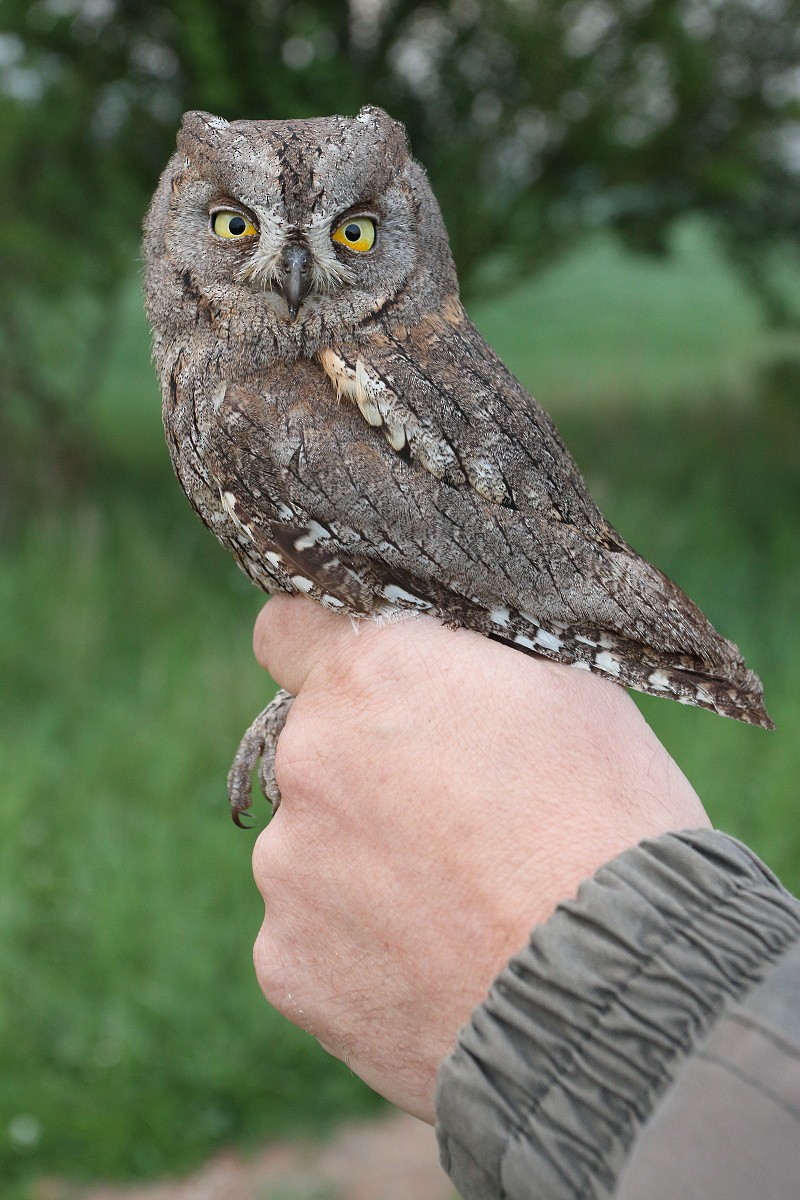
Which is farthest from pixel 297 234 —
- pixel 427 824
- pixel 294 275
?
pixel 427 824

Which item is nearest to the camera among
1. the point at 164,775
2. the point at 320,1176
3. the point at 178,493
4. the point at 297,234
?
the point at 297,234

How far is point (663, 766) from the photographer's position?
1.59 meters

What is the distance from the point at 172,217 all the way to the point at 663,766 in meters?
1.61

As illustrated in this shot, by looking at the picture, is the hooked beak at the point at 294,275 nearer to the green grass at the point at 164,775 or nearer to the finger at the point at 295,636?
the finger at the point at 295,636

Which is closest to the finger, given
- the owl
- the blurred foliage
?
the owl

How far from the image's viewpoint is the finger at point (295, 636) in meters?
1.94

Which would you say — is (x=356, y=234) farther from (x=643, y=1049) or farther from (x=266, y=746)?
(x=643, y=1049)

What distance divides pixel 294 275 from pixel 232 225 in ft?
0.84

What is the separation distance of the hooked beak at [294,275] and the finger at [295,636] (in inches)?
22.8

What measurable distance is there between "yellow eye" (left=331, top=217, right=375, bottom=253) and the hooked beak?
0.39ft

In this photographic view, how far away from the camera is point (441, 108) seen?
22.1 ft

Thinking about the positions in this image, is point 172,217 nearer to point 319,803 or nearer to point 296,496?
point 296,496

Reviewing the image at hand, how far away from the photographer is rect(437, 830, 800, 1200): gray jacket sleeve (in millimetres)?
1034

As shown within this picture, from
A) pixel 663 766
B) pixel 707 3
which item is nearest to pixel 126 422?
pixel 707 3
